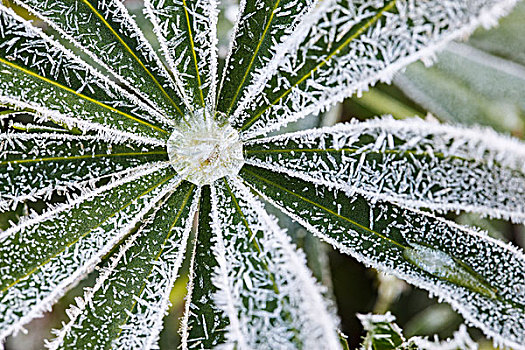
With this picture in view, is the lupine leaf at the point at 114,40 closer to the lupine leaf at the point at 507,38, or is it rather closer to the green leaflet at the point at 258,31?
the green leaflet at the point at 258,31

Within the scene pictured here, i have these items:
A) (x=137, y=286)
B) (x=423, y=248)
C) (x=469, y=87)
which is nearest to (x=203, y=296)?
(x=137, y=286)

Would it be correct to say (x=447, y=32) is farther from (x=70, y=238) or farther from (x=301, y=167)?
(x=70, y=238)

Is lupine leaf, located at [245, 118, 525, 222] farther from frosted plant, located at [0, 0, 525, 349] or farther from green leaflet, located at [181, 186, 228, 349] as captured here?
green leaflet, located at [181, 186, 228, 349]

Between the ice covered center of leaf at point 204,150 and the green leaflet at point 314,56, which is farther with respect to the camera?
the ice covered center of leaf at point 204,150

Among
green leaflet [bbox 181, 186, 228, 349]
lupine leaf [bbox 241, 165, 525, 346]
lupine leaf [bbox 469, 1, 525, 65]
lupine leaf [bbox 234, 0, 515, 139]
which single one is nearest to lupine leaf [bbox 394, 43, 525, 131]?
lupine leaf [bbox 469, 1, 525, 65]

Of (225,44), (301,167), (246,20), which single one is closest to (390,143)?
(301,167)

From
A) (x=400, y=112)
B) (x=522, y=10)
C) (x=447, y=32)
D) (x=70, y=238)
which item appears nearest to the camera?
(x=447, y=32)

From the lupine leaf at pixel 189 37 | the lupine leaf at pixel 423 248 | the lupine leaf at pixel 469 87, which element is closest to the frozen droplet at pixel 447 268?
the lupine leaf at pixel 423 248
